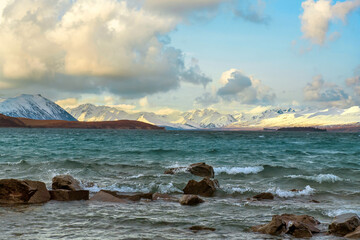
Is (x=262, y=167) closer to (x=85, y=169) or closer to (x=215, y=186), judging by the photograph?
(x=215, y=186)

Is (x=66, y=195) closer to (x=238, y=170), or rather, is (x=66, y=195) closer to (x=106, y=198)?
(x=106, y=198)

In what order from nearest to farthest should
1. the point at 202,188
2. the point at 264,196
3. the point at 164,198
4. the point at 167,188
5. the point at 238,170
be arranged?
the point at 164,198 → the point at 264,196 → the point at 202,188 → the point at 167,188 → the point at 238,170

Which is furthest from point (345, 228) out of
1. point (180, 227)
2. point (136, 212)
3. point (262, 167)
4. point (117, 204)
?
point (262, 167)

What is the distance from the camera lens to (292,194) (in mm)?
21016

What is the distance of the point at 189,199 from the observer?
17422mm

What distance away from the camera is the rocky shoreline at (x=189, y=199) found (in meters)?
12.4

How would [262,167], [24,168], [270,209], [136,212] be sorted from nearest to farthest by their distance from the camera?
[136,212] < [270,209] < [24,168] < [262,167]

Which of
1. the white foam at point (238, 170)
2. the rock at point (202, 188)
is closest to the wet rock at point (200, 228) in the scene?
the rock at point (202, 188)

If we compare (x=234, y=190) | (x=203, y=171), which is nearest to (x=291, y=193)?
(x=234, y=190)

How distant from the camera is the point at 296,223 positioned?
12531 millimetres

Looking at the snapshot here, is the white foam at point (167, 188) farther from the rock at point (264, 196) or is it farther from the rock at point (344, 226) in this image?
the rock at point (344, 226)

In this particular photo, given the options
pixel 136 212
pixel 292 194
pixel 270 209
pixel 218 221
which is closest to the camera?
pixel 218 221

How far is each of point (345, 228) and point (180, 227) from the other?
568 cm

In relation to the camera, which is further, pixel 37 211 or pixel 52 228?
pixel 37 211
